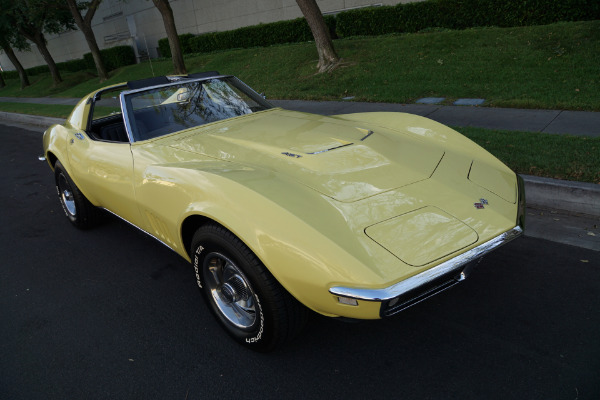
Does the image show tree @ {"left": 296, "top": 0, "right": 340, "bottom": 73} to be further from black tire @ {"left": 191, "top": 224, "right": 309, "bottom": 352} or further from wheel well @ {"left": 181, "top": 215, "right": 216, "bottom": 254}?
black tire @ {"left": 191, "top": 224, "right": 309, "bottom": 352}

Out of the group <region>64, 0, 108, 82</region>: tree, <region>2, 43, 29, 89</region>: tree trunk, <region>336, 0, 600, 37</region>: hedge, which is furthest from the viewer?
<region>2, 43, 29, 89</region>: tree trunk

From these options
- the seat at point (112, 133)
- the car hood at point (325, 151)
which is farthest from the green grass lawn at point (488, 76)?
the seat at point (112, 133)

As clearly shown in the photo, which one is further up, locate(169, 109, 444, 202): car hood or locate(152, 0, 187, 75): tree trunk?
locate(152, 0, 187, 75): tree trunk

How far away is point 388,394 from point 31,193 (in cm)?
545

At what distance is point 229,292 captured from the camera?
247cm

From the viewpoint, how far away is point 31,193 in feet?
18.6

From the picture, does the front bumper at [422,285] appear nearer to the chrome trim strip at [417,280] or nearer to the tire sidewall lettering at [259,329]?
the chrome trim strip at [417,280]

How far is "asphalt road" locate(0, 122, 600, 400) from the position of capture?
2154 mm

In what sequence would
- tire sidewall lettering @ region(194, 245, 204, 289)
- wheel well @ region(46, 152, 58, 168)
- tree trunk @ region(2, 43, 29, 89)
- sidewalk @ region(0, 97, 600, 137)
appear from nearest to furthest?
1. tire sidewall lettering @ region(194, 245, 204, 289)
2. wheel well @ region(46, 152, 58, 168)
3. sidewalk @ region(0, 97, 600, 137)
4. tree trunk @ region(2, 43, 29, 89)

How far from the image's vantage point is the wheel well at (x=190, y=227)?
2469 mm

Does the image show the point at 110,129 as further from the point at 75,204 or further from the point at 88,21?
the point at 88,21

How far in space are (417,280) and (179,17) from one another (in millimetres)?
23991

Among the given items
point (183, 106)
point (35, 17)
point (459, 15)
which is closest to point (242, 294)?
point (183, 106)

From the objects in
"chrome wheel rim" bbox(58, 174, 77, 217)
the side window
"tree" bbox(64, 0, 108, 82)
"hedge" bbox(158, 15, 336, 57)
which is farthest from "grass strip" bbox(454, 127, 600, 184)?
"tree" bbox(64, 0, 108, 82)
